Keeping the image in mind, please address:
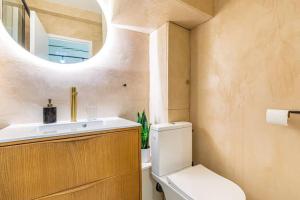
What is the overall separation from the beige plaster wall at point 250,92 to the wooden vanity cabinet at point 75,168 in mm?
759

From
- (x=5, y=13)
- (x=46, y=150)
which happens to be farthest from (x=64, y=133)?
(x=5, y=13)

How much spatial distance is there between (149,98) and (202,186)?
0.93 metres

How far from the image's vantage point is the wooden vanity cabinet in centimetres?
78

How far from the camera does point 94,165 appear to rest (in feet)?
3.20

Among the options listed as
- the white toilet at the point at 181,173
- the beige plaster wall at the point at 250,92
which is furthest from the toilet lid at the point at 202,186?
the beige plaster wall at the point at 250,92

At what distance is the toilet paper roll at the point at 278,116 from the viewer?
93 centimetres

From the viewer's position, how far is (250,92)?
118 cm

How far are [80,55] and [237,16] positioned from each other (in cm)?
131

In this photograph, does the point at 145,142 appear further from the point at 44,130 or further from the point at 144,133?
the point at 44,130

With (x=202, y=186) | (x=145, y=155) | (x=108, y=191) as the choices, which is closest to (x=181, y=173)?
(x=202, y=186)

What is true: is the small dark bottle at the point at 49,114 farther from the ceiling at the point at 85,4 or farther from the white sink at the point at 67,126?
the ceiling at the point at 85,4

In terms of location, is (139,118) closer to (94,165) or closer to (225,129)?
(94,165)

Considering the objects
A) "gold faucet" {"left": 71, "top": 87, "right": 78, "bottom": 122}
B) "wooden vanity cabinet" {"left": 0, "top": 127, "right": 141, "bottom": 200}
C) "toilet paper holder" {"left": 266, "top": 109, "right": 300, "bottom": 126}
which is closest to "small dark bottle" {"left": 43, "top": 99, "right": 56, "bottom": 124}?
"gold faucet" {"left": 71, "top": 87, "right": 78, "bottom": 122}

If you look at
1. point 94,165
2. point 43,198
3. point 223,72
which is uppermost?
point 223,72
